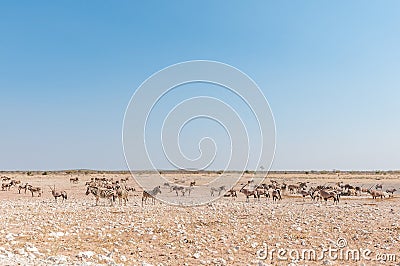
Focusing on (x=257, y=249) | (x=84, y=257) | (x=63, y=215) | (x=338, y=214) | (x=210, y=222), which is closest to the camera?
(x=84, y=257)

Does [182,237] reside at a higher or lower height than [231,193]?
lower

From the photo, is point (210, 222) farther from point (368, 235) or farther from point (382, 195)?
point (382, 195)

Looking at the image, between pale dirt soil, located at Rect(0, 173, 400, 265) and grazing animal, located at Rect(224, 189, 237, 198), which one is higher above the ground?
grazing animal, located at Rect(224, 189, 237, 198)

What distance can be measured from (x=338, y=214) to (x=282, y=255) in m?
8.60

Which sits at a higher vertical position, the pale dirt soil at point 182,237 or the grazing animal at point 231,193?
the grazing animal at point 231,193

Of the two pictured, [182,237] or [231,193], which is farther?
[231,193]

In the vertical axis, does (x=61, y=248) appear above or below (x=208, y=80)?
below

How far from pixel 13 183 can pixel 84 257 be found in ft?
118

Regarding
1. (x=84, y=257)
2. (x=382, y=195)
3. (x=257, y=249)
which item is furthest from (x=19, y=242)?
(x=382, y=195)

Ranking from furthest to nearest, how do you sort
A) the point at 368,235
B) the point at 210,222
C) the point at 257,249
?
1. the point at 210,222
2. the point at 368,235
3. the point at 257,249

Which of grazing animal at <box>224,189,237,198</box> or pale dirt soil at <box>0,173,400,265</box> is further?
grazing animal at <box>224,189,237,198</box>

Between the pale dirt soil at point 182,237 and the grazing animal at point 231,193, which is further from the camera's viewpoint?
the grazing animal at point 231,193

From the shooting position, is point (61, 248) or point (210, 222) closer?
point (61, 248)

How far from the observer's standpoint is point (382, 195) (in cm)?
3070
